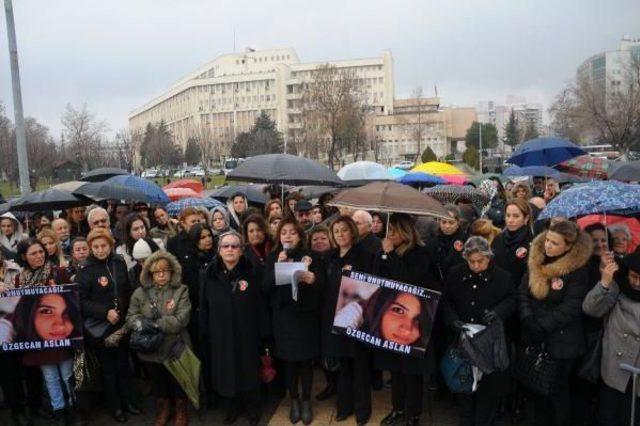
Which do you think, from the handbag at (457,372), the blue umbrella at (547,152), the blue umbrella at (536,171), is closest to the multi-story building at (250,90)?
the blue umbrella at (536,171)

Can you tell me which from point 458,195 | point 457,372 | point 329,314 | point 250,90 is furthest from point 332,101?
point 250,90

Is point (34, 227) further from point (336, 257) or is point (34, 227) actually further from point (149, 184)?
point (336, 257)

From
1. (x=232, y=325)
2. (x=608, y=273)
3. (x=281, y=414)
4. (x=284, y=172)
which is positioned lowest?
(x=281, y=414)

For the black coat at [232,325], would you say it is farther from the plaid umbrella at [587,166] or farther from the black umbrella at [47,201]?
the plaid umbrella at [587,166]

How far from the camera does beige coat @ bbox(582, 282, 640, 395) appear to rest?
4.07m

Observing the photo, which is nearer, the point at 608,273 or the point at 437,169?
the point at 608,273

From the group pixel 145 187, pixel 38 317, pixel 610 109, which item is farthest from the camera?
pixel 610 109

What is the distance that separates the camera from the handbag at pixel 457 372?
4465mm

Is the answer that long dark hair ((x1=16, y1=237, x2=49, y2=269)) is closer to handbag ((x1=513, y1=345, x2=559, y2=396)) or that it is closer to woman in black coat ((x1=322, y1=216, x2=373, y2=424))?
woman in black coat ((x1=322, y1=216, x2=373, y2=424))

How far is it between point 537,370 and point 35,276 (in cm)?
455

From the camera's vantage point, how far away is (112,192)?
7816mm

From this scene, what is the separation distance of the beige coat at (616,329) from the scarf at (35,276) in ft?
15.6

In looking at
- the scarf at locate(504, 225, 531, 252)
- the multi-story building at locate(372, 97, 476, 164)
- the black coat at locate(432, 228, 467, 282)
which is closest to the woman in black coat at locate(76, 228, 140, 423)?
the black coat at locate(432, 228, 467, 282)

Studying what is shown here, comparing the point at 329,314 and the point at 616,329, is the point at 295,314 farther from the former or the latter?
the point at 616,329
